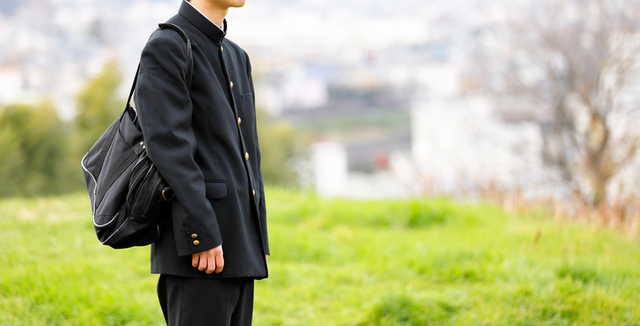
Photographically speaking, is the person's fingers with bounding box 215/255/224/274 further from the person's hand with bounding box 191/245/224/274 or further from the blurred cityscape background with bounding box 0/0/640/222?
the blurred cityscape background with bounding box 0/0/640/222

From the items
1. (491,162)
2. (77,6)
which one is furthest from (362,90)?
(491,162)

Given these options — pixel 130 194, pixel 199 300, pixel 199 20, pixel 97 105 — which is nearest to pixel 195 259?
pixel 199 300

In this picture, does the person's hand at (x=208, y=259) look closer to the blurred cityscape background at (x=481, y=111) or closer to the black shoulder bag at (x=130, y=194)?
the black shoulder bag at (x=130, y=194)

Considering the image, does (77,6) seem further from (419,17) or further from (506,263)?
(506,263)

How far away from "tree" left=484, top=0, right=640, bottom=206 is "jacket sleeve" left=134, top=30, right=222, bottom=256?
369 inches

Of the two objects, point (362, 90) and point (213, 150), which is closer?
point (213, 150)

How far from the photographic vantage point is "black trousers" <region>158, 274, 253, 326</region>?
1.56 metres

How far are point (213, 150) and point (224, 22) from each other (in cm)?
46

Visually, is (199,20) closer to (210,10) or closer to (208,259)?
(210,10)

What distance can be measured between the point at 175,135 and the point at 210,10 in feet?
1.48

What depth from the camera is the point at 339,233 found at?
14.5 ft

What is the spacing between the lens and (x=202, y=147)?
158 centimetres

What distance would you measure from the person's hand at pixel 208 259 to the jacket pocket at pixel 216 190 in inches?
5.9

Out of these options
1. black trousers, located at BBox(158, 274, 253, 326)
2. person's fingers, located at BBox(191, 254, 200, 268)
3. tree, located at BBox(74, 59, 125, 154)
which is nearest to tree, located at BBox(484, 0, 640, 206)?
tree, located at BBox(74, 59, 125, 154)
